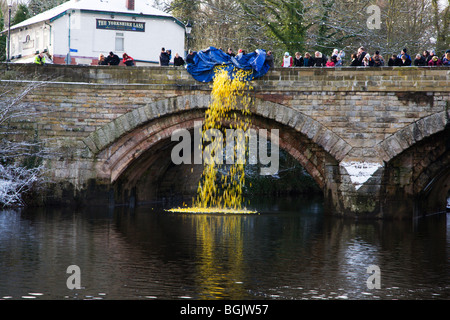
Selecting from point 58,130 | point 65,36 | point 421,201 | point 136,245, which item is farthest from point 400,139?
point 65,36

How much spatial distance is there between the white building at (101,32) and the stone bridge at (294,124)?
3618mm

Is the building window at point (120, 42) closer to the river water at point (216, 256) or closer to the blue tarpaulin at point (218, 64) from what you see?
the blue tarpaulin at point (218, 64)

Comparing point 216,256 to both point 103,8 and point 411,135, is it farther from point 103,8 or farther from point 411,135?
point 103,8

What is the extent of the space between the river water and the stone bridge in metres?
1.16

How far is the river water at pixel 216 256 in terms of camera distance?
36.6ft

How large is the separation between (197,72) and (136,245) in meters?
7.76

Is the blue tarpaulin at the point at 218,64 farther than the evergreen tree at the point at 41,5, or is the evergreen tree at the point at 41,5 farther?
the evergreen tree at the point at 41,5

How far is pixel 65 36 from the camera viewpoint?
85.9ft

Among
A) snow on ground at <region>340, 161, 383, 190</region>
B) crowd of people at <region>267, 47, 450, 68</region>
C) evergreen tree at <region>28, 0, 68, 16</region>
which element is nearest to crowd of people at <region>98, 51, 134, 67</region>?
→ crowd of people at <region>267, 47, 450, 68</region>

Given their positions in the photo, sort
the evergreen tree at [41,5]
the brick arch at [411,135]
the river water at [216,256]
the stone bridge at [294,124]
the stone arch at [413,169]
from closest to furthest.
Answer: the river water at [216,256] → the brick arch at [411,135] → the stone bridge at [294,124] → the stone arch at [413,169] → the evergreen tree at [41,5]

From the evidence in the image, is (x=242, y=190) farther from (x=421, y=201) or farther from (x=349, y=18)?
(x=421, y=201)

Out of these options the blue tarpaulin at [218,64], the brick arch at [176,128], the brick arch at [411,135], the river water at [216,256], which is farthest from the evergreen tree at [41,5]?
the brick arch at [411,135]

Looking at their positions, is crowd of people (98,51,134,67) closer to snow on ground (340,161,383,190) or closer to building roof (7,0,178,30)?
building roof (7,0,178,30)

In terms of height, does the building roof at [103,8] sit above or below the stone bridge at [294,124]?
above
